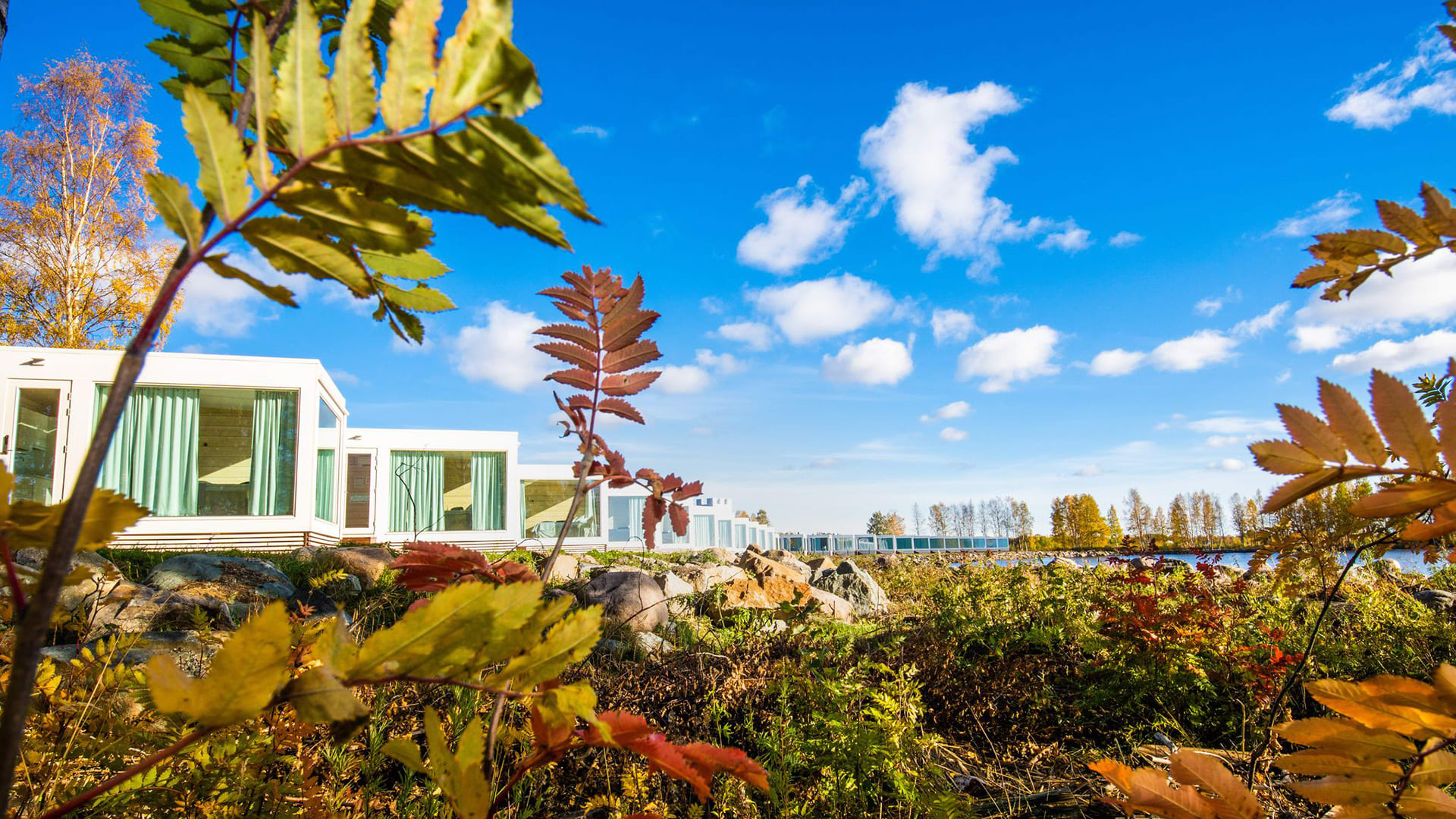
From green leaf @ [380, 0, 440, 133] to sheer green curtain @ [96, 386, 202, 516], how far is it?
13894 mm

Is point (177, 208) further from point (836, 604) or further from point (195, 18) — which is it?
point (836, 604)

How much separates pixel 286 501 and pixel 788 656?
441 inches

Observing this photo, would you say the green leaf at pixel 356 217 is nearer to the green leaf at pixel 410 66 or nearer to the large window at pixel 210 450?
the green leaf at pixel 410 66

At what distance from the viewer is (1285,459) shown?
750 millimetres

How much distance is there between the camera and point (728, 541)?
37094 mm

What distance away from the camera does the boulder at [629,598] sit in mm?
5387

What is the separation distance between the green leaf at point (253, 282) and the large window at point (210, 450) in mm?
13209

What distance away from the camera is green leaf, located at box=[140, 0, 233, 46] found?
688 mm

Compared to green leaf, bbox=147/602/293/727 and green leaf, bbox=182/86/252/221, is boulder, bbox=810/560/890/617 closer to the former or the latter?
green leaf, bbox=147/602/293/727

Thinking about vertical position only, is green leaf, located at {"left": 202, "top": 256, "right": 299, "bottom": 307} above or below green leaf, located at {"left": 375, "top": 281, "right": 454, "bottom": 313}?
below

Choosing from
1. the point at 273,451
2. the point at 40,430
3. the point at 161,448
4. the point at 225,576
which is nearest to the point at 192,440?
the point at 161,448

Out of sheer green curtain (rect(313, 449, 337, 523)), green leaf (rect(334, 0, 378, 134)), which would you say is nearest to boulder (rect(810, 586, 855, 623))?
green leaf (rect(334, 0, 378, 134))

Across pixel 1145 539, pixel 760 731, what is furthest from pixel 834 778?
pixel 1145 539

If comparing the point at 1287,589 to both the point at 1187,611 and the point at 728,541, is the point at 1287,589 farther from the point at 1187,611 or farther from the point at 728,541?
the point at 728,541
